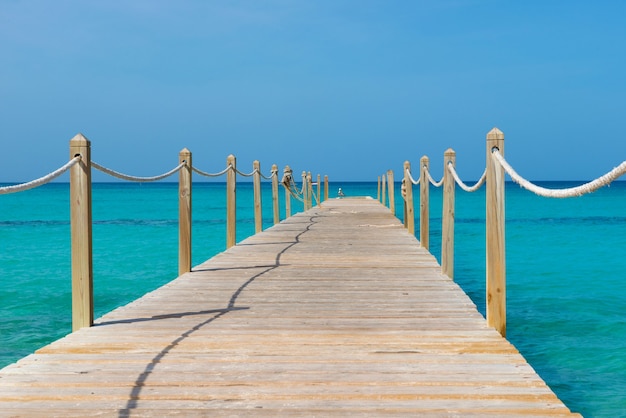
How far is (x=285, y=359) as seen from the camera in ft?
12.7

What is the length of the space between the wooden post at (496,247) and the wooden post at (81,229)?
9.43 feet

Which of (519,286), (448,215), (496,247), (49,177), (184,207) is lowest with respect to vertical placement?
(519,286)

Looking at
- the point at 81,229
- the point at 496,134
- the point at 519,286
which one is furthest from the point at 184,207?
the point at 519,286

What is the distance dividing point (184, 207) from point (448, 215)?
113 inches

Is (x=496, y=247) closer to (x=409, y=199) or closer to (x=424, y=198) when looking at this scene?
(x=424, y=198)

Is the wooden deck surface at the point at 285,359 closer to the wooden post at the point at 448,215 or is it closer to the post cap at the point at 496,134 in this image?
the wooden post at the point at 448,215

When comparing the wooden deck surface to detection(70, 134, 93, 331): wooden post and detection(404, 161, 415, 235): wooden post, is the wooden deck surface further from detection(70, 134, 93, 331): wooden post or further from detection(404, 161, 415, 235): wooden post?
detection(404, 161, 415, 235): wooden post

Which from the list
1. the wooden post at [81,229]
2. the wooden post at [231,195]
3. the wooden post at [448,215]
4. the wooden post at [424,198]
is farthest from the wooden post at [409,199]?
the wooden post at [81,229]

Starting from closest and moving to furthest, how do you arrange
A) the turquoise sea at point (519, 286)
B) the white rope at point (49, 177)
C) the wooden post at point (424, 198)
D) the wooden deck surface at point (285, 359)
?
1. the wooden deck surface at point (285, 359)
2. the white rope at point (49, 177)
3. the turquoise sea at point (519, 286)
4. the wooden post at point (424, 198)

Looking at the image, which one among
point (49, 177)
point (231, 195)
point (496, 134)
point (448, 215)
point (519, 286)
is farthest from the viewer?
point (519, 286)

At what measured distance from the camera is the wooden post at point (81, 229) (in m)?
4.85

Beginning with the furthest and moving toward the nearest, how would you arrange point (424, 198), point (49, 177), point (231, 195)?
1. point (231, 195)
2. point (424, 198)
3. point (49, 177)

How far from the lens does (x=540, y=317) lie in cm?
976

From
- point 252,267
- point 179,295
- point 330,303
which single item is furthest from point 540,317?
point 179,295
